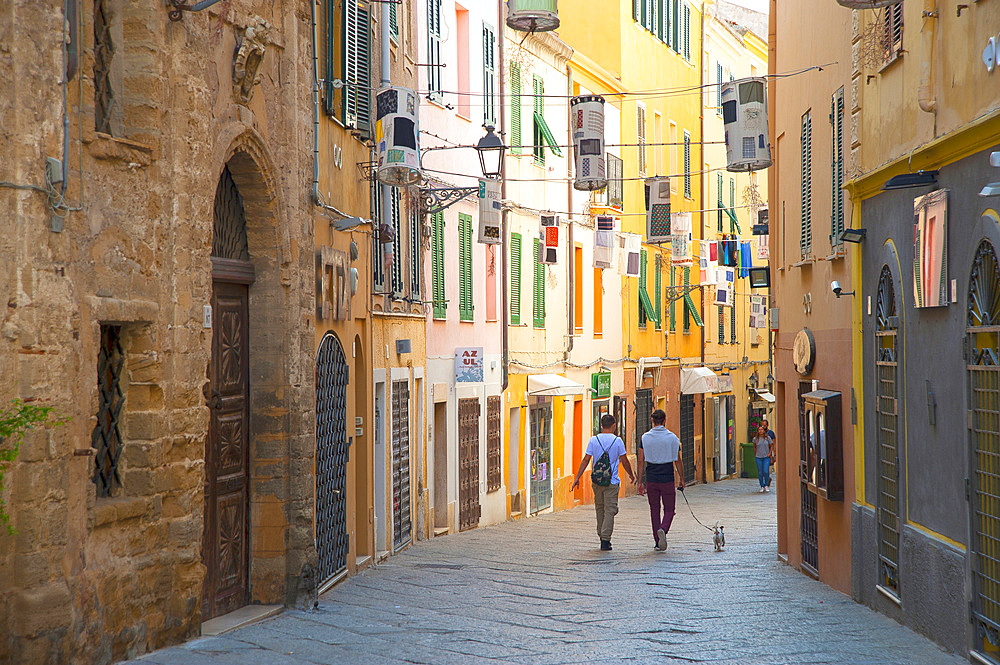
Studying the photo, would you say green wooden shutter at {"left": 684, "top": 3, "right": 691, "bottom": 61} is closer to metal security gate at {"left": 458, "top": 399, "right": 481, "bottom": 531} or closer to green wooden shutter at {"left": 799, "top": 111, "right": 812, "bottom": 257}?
metal security gate at {"left": 458, "top": 399, "right": 481, "bottom": 531}

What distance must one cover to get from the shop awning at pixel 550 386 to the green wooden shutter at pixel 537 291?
116 centimetres

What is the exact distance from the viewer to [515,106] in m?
24.7

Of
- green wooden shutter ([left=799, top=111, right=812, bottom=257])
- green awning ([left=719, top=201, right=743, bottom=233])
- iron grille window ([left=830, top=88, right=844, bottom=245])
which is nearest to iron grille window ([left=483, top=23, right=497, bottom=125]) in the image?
green wooden shutter ([left=799, top=111, right=812, bottom=257])

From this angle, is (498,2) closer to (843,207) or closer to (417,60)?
(417,60)

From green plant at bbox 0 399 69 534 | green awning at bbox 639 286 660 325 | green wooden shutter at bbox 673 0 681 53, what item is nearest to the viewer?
green plant at bbox 0 399 69 534

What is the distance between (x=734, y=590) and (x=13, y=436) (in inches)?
314

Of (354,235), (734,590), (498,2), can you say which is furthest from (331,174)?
(498,2)

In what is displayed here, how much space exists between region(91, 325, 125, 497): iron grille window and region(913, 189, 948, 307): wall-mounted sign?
563cm

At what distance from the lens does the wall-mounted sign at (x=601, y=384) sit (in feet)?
97.5

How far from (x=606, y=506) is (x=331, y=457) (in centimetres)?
467

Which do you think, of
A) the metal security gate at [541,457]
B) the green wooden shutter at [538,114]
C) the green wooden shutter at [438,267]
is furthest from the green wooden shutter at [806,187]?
the metal security gate at [541,457]

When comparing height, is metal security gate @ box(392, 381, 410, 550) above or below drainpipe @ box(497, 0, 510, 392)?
below

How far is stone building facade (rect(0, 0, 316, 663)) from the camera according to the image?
6.96 m

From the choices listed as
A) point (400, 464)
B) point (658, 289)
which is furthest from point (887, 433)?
point (658, 289)
